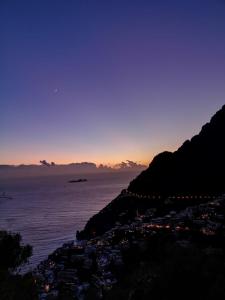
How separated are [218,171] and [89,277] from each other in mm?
48433

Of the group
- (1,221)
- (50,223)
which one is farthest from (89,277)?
(1,221)

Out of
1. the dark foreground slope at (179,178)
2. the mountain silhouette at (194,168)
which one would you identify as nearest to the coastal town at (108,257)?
the dark foreground slope at (179,178)

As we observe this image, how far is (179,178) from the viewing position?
74.3m

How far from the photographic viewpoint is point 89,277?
1019 inches

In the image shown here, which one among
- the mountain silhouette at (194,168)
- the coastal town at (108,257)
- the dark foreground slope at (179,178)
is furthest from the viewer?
the mountain silhouette at (194,168)

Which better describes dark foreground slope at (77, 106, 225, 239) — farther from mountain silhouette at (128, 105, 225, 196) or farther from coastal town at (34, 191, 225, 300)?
coastal town at (34, 191, 225, 300)

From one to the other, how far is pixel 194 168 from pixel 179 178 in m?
3.76

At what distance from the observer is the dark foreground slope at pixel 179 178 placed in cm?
6734

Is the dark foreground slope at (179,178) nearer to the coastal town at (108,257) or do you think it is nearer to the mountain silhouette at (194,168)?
the mountain silhouette at (194,168)

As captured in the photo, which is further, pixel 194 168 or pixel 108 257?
pixel 194 168

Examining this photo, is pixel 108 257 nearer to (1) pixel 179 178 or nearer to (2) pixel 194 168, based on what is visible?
(2) pixel 194 168

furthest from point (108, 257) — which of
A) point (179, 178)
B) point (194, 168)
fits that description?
point (179, 178)

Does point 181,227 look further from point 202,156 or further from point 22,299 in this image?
point 202,156

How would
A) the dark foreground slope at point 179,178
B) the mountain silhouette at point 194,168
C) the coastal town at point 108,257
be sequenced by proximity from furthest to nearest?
the mountain silhouette at point 194,168
the dark foreground slope at point 179,178
the coastal town at point 108,257
